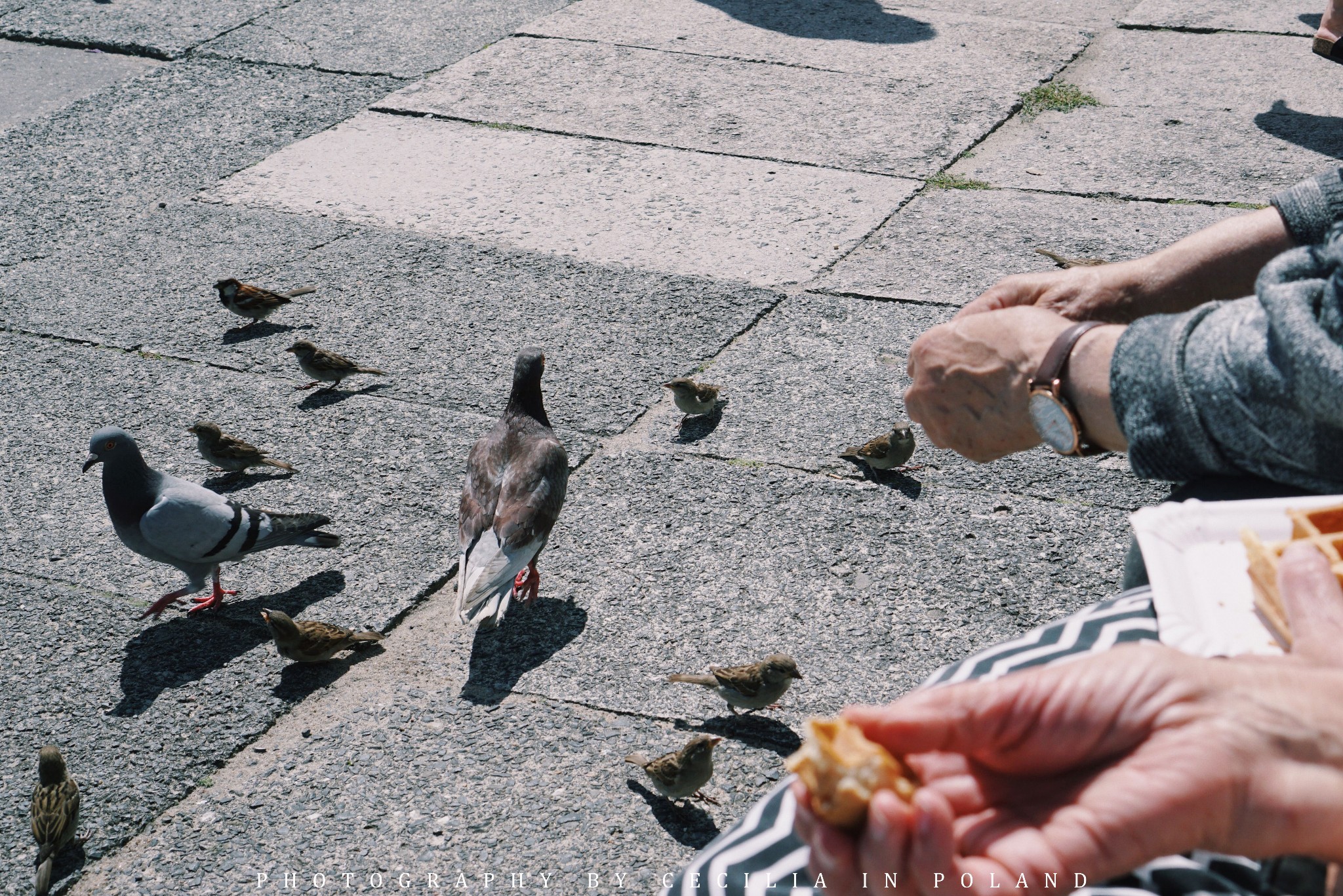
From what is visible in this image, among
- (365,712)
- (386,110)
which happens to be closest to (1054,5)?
(386,110)

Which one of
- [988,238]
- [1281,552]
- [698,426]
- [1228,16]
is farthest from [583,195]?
[1281,552]

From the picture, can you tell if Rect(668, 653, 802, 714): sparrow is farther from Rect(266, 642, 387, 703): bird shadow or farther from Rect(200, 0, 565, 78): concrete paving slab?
Rect(200, 0, 565, 78): concrete paving slab

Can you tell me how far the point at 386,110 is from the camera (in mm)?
9273

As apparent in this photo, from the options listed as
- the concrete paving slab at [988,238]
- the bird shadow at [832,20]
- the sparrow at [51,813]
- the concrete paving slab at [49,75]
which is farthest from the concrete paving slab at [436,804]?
the bird shadow at [832,20]

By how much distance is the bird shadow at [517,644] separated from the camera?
173 inches

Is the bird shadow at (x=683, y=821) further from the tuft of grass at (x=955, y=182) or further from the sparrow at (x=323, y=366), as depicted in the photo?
the tuft of grass at (x=955, y=182)

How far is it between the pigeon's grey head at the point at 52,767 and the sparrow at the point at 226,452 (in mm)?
1882

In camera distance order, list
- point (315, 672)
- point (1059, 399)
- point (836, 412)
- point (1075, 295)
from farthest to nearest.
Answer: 1. point (836, 412)
2. point (315, 672)
3. point (1075, 295)
4. point (1059, 399)

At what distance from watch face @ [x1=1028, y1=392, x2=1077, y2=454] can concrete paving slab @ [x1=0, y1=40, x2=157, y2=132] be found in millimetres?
8610

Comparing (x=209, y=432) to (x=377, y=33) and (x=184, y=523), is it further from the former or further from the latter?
(x=377, y=33)

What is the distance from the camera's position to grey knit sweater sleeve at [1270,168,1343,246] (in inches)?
118

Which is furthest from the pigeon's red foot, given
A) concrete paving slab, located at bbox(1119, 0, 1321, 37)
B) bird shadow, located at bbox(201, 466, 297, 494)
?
concrete paving slab, located at bbox(1119, 0, 1321, 37)

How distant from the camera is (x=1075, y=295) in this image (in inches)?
134

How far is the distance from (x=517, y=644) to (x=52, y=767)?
1515mm
